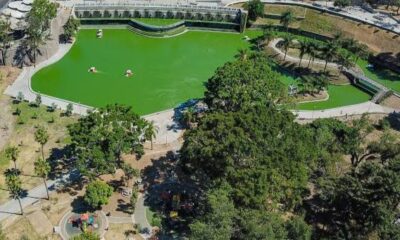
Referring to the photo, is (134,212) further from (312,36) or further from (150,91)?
(312,36)

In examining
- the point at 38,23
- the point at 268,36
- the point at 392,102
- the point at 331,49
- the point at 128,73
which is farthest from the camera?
the point at 268,36

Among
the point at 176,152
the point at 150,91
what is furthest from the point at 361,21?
the point at 176,152

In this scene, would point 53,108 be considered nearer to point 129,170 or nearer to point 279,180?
point 129,170

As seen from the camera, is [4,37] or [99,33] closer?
[4,37]

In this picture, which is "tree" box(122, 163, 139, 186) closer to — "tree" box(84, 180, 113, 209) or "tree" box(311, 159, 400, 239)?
"tree" box(84, 180, 113, 209)

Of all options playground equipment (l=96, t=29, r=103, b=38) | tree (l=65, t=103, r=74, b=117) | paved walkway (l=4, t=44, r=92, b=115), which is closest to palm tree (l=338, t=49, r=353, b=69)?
paved walkway (l=4, t=44, r=92, b=115)

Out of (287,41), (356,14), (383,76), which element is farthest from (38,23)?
(356,14)
